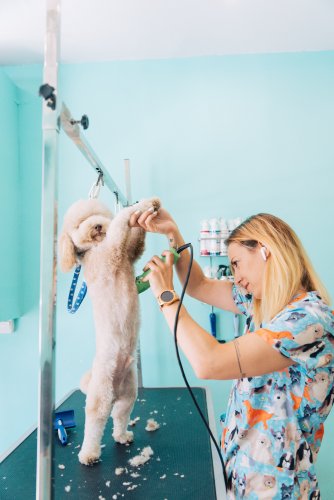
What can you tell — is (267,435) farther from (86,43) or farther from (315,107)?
(86,43)

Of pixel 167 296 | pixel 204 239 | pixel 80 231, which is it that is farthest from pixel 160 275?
pixel 204 239

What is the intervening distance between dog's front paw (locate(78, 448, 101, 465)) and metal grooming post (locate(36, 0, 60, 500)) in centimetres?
40

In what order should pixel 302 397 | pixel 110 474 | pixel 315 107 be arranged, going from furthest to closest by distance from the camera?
1. pixel 315 107
2. pixel 110 474
3. pixel 302 397

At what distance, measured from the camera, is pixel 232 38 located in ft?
6.35

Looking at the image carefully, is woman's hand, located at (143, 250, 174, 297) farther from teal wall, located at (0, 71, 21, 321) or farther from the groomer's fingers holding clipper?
teal wall, located at (0, 71, 21, 321)

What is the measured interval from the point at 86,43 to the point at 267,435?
1.90m

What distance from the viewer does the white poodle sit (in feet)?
3.17

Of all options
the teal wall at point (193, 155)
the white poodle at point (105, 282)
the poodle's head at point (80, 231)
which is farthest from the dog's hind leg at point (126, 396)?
the teal wall at point (193, 155)

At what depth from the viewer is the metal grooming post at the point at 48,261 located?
0.68m

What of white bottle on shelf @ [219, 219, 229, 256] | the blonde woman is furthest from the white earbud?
white bottle on shelf @ [219, 219, 229, 256]

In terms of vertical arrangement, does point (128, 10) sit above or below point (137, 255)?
above

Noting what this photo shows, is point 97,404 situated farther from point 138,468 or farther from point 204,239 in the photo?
point 204,239

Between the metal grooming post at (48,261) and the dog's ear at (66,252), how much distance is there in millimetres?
262

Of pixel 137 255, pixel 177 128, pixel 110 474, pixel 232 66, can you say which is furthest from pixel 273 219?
pixel 232 66
